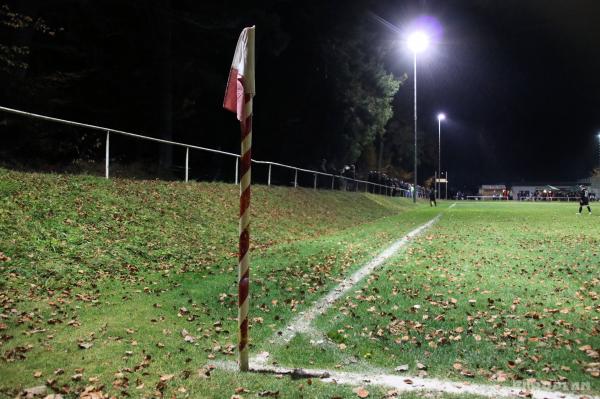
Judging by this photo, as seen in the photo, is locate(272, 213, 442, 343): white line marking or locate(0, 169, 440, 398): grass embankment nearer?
locate(0, 169, 440, 398): grass embankment

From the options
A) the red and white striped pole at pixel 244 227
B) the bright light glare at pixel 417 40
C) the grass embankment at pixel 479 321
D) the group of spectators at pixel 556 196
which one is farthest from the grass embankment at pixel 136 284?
the group of spectators at pixel 556 196

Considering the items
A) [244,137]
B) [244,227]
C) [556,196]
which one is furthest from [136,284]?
[556,196]

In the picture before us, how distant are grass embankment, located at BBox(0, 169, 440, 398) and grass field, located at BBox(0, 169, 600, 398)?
0.02m

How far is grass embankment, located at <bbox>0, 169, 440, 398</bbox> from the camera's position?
14.6 ft

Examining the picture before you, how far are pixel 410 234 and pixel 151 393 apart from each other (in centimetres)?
1305

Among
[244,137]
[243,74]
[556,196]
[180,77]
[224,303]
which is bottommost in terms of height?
[224,303]

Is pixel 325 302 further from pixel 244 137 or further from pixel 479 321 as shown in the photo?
pixel 244 137

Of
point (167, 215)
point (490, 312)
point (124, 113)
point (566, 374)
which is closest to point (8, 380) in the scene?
point (566, 374)

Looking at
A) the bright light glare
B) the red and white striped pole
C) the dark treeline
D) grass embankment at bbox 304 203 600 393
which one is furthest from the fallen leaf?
the bright light glare

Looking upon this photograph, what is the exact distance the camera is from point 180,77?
23859mm

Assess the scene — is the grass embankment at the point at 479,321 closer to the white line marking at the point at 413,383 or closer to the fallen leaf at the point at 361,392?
the white line marking at the point at 413,383

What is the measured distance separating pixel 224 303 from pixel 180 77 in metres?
19.0

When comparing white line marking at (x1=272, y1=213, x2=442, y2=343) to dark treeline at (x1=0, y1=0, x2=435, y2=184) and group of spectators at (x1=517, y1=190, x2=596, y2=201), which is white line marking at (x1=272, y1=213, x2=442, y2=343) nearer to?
dark treeline at (x1=0, y1=0, x2=435, y2=184)

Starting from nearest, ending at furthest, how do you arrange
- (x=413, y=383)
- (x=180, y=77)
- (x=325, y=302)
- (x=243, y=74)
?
(x=413, y=383) → (x=243, y=74) → (x=325, y=302) → (x=180, y=77)
